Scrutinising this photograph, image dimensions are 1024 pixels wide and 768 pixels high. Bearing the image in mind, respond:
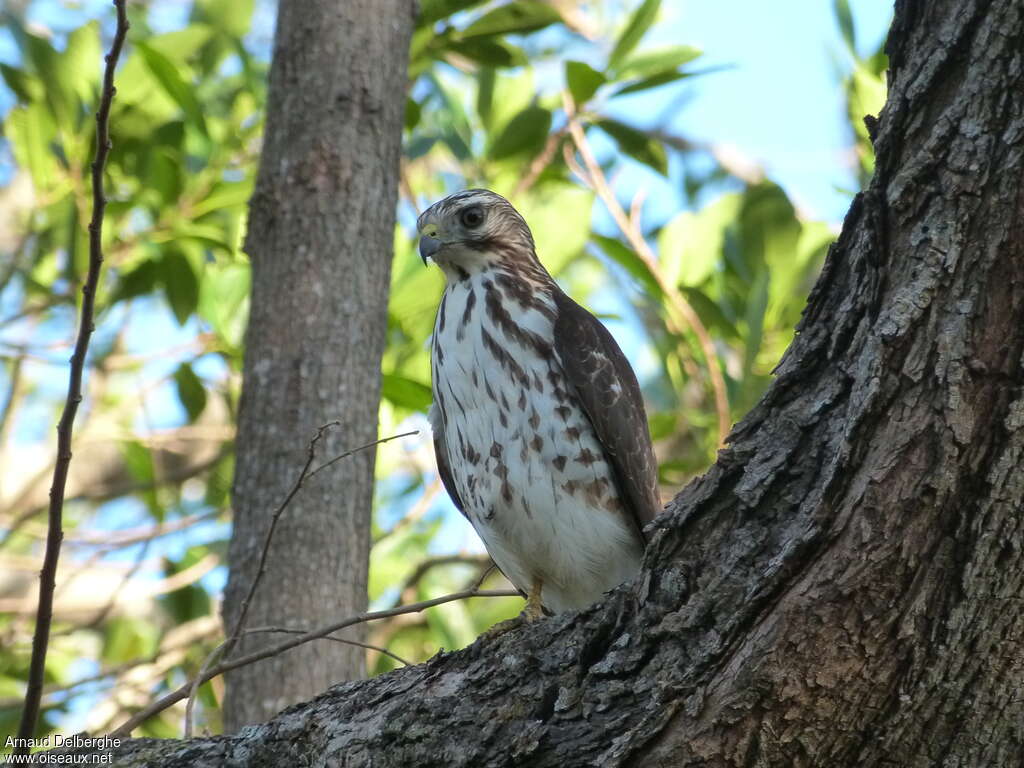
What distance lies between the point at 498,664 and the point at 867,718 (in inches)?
31.9

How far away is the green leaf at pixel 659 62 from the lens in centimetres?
552

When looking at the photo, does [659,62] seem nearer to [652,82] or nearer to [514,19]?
[652,82]

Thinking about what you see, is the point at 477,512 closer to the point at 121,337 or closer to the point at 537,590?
the point at 537,590

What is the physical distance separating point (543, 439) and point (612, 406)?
0.25 m

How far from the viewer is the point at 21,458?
6.79m

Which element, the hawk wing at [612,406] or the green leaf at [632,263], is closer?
the hawk wing at [612,406]

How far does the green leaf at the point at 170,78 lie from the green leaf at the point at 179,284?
2.07ft

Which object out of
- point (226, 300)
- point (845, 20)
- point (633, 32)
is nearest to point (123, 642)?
point (226, 300)

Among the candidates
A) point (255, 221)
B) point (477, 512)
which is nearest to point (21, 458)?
point (255, 221)

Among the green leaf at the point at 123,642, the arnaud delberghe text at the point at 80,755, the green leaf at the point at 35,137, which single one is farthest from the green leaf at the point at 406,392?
the green leaf at the point at 123,642

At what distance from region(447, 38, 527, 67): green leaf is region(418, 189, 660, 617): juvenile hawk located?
1.33 meters

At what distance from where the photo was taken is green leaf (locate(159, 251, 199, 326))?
5.60m

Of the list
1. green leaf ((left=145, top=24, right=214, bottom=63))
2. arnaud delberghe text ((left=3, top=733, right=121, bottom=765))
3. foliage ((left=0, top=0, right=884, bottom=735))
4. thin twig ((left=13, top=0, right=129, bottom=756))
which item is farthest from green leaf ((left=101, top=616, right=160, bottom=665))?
thin twig ((left=13, top=0, right=129, bottom=756))

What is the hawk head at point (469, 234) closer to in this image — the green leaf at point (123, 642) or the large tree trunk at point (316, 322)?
the large tree trunk at point (316, 322)
